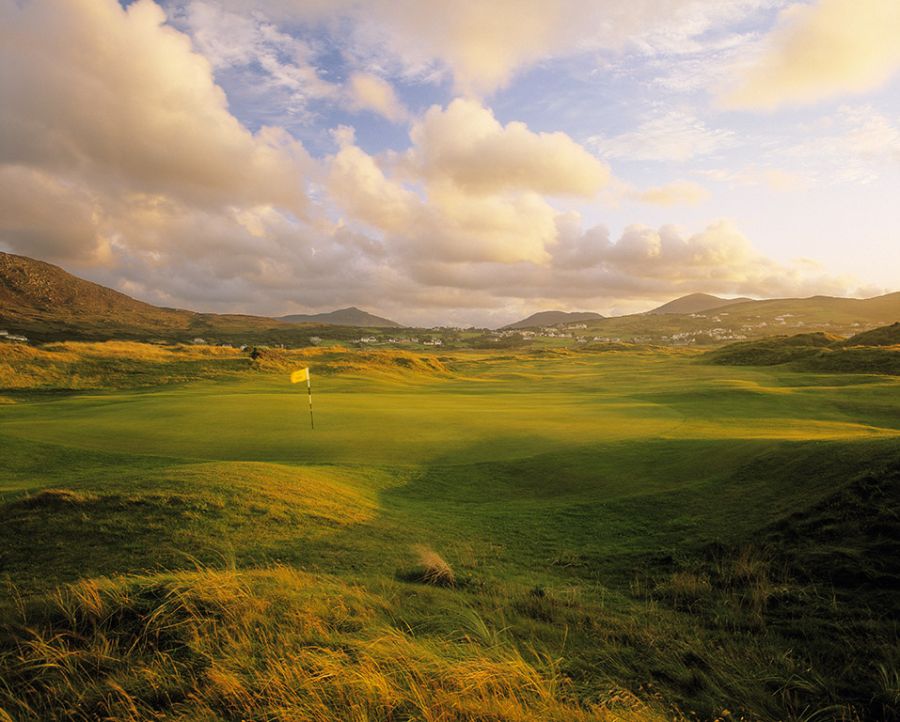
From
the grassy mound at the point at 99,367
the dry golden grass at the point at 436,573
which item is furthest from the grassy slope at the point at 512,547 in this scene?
the grassy mound at the point at 99,367

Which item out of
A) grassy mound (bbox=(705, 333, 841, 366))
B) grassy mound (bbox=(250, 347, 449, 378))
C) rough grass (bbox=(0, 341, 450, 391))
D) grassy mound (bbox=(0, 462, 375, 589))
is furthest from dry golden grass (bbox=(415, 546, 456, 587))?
grassy mound (bbox=(705, 333, 841, 366))

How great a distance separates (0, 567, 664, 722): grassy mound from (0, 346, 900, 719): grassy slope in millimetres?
40

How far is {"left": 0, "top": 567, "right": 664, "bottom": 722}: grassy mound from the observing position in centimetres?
358

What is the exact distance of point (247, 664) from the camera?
13.3ft

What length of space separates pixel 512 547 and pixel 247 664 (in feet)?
23.6

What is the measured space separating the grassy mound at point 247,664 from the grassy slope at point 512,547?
40 millimetres

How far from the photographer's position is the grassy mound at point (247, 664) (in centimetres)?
358

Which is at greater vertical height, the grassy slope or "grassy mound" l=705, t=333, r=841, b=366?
"grassy mound" l=705, t=333, r=841, b=366

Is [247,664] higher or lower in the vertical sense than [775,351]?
lower

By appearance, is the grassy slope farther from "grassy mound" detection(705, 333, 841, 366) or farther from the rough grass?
"grassy mound" detection(705, 333, 841, 366)

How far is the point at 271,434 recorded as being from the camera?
2162 cm

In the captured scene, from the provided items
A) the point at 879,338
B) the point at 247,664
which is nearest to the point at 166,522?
the point at 247,664

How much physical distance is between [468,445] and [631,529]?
922 centimetres

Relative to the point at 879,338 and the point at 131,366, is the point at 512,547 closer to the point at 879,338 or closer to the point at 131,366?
the point at 131,366
